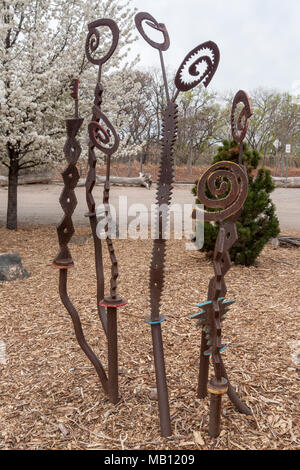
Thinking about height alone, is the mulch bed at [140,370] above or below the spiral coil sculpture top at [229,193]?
below

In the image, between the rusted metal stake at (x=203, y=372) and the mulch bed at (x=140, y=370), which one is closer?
the mulch bed at (x=140, y=370)

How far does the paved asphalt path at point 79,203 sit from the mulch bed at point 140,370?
535 cm

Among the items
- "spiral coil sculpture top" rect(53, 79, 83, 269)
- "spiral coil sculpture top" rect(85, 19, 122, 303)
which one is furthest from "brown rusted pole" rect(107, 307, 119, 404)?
"spiral coil sculpture top" rect(53, 79, 83, 269)

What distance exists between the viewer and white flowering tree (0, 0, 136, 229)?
22.4ft

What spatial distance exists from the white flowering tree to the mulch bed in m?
3.31

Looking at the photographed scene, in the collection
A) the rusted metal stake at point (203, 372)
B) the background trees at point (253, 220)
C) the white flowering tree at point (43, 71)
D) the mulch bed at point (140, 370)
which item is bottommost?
the mulch bed at point (140, 370)

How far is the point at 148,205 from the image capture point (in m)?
13.2

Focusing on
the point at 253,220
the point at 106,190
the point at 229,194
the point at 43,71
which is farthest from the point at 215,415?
the point at 43,71

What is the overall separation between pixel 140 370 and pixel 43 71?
20.5ft

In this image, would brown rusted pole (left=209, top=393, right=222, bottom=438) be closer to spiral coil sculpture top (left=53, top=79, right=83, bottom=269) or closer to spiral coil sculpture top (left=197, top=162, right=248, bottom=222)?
spiral coil sculpture top (left=197, top=162, right=248, bottom=222)

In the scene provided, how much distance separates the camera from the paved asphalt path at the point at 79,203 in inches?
403

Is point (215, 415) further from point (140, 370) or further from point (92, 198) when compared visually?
point (92, 198)

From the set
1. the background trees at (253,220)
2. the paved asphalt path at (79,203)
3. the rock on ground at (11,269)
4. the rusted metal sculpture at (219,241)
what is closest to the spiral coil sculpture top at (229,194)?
the rusted metal sculpture at (219,241)

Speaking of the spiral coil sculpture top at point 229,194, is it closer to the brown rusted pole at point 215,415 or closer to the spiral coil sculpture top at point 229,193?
the spiral coil sculpture top at point 229,193
